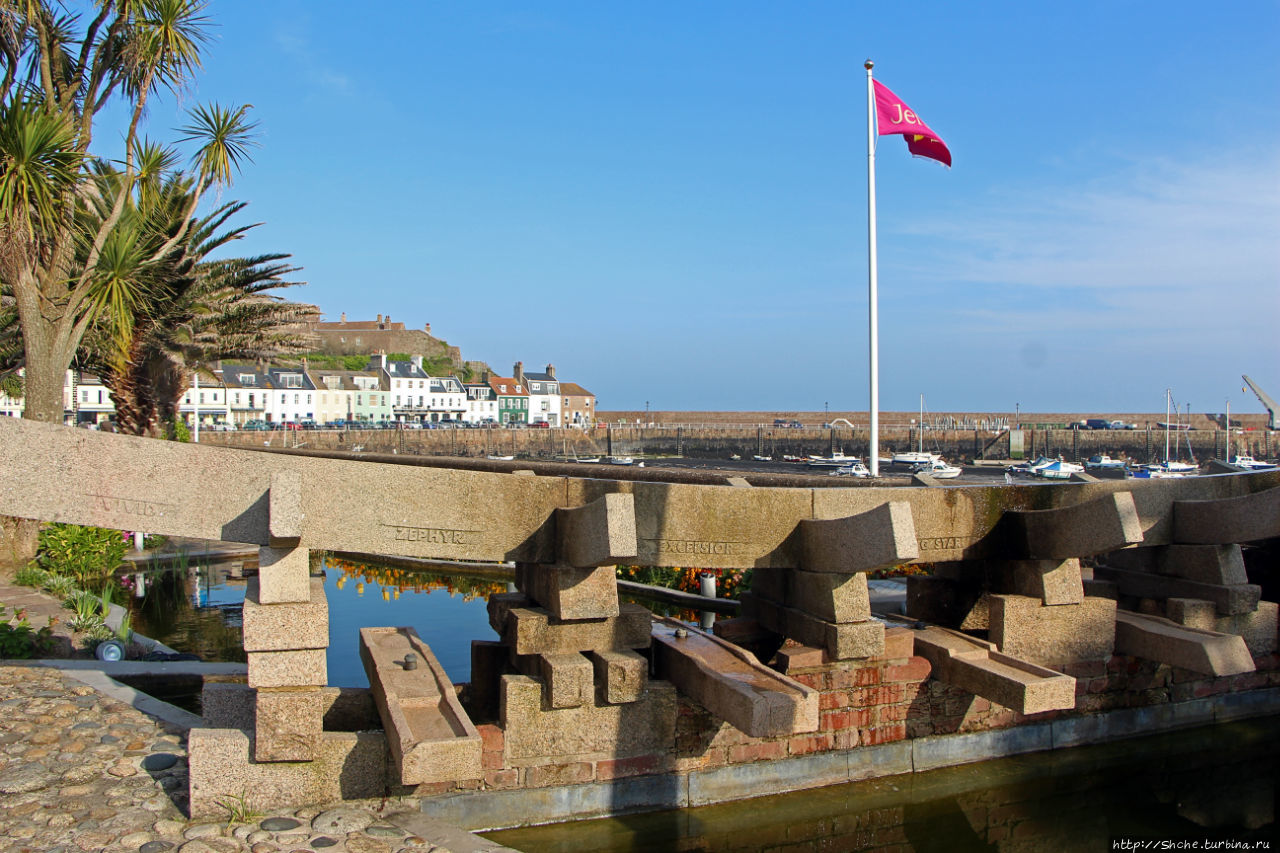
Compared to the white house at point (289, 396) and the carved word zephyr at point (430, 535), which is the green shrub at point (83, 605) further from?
the white house at point (289, 396)

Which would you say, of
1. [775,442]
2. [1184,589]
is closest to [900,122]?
[1184,589]

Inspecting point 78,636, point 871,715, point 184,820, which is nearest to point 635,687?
point 871,715

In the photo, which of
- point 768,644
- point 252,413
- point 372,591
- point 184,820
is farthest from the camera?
point 252,413

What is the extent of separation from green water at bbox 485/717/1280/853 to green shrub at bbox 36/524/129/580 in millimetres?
11210

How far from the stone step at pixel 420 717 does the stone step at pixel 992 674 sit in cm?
369

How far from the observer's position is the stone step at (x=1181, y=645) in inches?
287

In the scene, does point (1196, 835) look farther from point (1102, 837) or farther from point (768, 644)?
point (768, 644)

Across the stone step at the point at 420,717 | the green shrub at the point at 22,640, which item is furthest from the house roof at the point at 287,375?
the stone step at the point at 420,717

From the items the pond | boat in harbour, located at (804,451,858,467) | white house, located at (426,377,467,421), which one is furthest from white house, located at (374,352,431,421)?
the pond

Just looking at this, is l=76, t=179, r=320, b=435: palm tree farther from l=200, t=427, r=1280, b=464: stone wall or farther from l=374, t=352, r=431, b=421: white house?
l=374, t=352, r=431, b=421: white house

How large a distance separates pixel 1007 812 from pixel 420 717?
471 cm

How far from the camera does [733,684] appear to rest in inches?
240

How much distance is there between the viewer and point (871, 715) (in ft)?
24.5

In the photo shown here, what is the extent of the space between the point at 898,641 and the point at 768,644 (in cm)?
130
